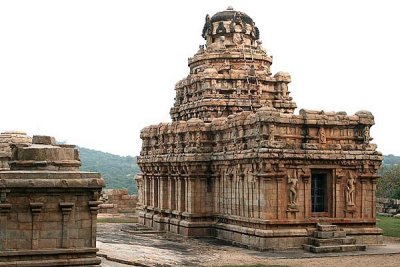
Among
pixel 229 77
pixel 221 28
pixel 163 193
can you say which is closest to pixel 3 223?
pixel 163 193

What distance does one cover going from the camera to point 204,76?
120ft

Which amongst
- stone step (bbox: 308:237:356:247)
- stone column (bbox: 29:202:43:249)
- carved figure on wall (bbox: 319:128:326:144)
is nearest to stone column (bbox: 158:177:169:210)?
carved figure on wall (bbox: 319:128:326:144)

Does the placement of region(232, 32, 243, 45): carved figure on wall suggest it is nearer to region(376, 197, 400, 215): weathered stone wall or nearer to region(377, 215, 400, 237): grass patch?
region(377, 215, 400, 237): grass patch

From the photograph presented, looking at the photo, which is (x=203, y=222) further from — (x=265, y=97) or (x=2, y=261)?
(x=2, y=261)

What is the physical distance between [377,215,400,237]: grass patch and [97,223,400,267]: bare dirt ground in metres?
2.11

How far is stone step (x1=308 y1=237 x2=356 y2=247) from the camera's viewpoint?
89.5 ft

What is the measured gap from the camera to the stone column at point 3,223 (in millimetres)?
15914

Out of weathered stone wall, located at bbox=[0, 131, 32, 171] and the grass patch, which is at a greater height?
weathered stone wall, located at bbox=[0, 131, 32, 171]

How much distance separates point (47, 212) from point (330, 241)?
47.1 feet

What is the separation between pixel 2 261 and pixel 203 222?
1814cm

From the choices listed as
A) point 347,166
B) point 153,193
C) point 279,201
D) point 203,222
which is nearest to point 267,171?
point 279,201

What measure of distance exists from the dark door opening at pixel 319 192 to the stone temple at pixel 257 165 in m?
0.04

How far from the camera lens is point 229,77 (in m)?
36.8

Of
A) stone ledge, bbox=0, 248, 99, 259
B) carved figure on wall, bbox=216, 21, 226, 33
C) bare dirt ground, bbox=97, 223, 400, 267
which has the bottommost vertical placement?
bare dirt ground, bbox=97, 223, 400, 267
